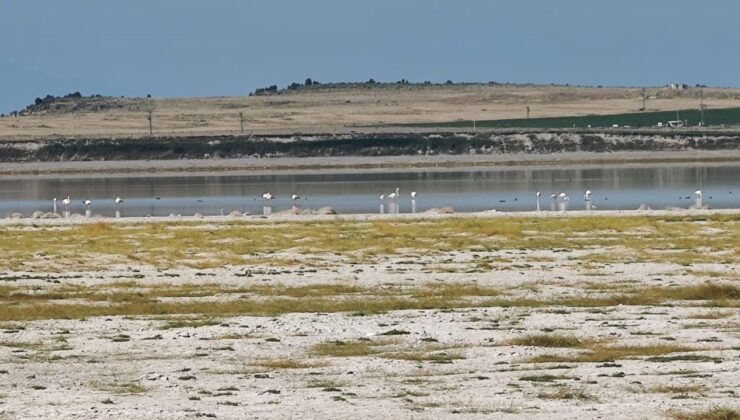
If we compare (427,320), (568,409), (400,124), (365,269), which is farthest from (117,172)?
(568,409)

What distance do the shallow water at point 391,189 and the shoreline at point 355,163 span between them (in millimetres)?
7579

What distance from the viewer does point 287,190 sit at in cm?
8844

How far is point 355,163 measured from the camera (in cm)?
13350

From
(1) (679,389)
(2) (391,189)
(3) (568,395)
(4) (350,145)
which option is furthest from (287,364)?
(4) (350,145)

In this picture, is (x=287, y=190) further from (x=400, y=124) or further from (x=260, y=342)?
(x=400, y=124)

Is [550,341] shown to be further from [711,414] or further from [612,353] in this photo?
[711,414]

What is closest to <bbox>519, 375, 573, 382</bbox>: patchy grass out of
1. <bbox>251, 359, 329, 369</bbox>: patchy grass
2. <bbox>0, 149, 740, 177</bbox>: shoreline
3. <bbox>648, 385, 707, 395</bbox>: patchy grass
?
<bbox>648, 385, 707, 395</bbox>: patchy grass

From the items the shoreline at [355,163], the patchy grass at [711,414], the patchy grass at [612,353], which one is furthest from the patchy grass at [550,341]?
the shoreline at [355,163]

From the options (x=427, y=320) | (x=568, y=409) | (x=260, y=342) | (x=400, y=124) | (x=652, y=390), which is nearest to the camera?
(x=568, y=409)

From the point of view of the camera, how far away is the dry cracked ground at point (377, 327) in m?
17.0

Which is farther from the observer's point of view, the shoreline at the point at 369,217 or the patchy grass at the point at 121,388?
the shoreline at the point at 369,217

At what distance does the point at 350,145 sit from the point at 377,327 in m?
124

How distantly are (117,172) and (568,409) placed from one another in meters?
117

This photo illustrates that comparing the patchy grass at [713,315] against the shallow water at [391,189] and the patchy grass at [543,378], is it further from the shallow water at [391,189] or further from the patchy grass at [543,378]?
the shallow water at [391,189]
